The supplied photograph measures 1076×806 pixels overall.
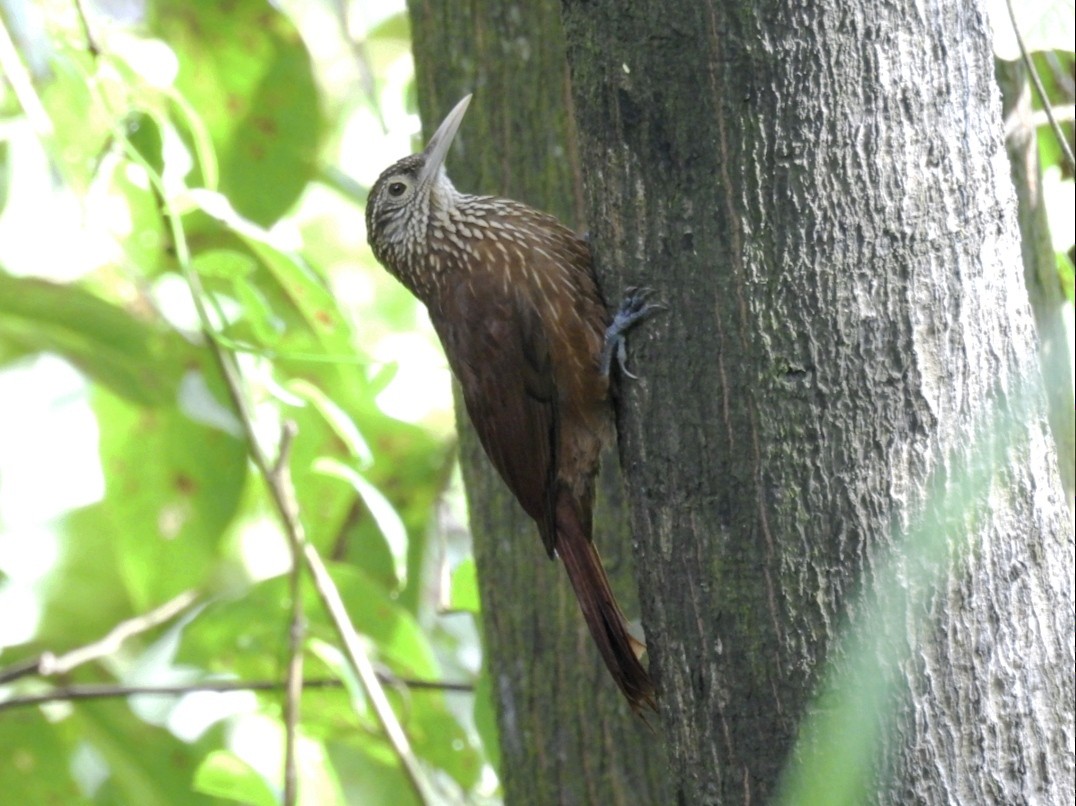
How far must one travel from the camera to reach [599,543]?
233cm

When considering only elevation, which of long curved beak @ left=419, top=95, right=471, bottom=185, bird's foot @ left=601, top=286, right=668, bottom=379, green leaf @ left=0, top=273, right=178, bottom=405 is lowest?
bird's foot @ left=601, top=286, right=668, bottom=379

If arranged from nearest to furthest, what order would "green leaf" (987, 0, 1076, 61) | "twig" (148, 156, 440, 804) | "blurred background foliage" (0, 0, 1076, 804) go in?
"green leaf" (987, 0, 1076, 61)
"blurred background foliage" (0, 0, 1076, 804)
"twig" (148, 156, 440, 804)

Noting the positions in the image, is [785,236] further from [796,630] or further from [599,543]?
[599,543]

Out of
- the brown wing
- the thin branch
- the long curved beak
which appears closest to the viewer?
the brown wing

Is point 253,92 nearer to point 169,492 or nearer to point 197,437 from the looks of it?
point 197,437

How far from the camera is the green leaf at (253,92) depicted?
2.91 metres

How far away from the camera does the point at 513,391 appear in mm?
2180

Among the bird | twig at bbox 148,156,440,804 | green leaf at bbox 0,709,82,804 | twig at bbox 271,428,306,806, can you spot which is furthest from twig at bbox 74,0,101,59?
green leaf at bbox 0,709,82,804

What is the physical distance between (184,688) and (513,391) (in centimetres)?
104

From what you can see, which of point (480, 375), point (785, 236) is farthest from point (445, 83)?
point (785, 236)

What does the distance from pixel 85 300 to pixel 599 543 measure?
4.11ft

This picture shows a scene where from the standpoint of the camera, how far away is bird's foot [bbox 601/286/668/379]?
1496 mm

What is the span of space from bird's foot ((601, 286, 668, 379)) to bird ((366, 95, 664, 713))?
0.52 ft

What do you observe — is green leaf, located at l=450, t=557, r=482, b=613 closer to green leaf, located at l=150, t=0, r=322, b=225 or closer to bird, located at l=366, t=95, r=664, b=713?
bird, located at l=366, t=95, r=664, b=713
